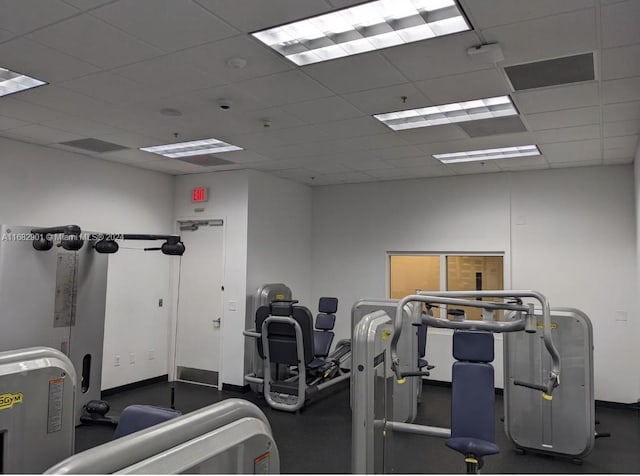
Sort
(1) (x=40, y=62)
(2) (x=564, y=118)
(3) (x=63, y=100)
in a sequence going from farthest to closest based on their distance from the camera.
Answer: (2) (x=564, y=118)
(3) (x=63, y=100)
(1) (x=40, y=62)

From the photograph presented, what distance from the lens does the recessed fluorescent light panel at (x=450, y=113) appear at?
12.5 ft

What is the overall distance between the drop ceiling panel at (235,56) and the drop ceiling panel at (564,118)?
2285 mm

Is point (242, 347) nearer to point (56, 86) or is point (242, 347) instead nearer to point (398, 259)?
point (398, 259)

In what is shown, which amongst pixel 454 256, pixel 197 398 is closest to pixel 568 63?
pixel 454 256

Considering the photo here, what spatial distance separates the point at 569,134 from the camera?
4484mm

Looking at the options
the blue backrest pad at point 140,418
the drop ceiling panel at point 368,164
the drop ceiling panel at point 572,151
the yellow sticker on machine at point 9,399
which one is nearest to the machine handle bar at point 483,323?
the blue backrest pad at point 140,418

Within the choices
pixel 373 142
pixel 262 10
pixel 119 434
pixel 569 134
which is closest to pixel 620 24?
pixel 262 10

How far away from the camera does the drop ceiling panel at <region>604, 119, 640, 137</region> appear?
13.4 feet

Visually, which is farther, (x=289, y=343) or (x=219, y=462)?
(x=289, y=343)

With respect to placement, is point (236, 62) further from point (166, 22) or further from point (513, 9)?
point (513, 9)

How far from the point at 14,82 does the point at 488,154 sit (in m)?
4.70

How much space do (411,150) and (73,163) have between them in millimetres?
3930

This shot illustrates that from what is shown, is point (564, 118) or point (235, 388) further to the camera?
point (235, 388)

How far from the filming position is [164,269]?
661 centimetres
